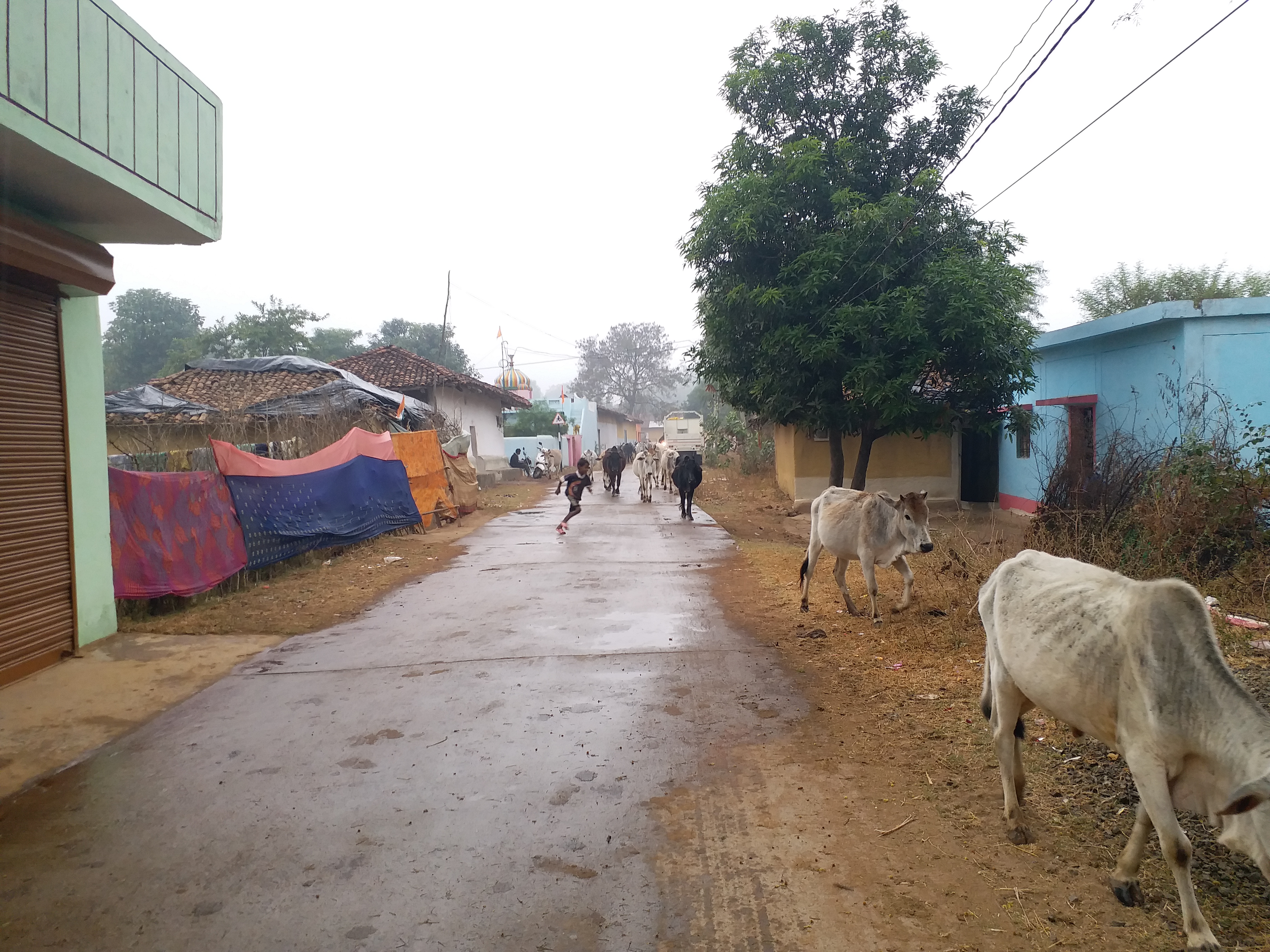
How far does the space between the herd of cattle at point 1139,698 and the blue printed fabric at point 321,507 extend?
8.64 meters

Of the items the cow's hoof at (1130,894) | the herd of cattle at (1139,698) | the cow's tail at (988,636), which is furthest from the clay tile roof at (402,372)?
the cow's hoof at (1130,894)

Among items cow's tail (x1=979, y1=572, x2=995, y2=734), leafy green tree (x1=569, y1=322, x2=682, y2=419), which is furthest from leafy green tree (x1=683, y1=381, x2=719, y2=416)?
cow's tail (x1=979, y1=572, x2=995, y2=734)

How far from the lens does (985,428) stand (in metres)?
15.5

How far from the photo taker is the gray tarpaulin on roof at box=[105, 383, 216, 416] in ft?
55.0

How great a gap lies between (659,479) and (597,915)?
23002 mm

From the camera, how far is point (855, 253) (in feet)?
45.5

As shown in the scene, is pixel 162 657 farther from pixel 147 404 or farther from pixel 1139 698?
pixel 147 404

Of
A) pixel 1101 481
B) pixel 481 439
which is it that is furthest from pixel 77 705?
pixel 481 439

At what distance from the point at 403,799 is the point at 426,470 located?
502 inches

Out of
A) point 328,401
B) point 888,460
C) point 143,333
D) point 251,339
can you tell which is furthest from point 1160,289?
point 143,333

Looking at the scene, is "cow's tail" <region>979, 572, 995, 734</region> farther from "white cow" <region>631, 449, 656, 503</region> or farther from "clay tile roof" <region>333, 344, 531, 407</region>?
"clay tile roof" <region>333, 344, 531, 407</region>

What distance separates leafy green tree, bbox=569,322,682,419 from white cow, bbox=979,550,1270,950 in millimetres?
74330

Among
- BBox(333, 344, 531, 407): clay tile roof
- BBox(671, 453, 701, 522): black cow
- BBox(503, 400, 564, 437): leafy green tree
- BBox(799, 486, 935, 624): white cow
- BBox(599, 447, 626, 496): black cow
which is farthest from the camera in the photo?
BBox(503, 400, 564, 437): leafy green tree

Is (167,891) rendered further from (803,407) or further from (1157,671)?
(803,407)
